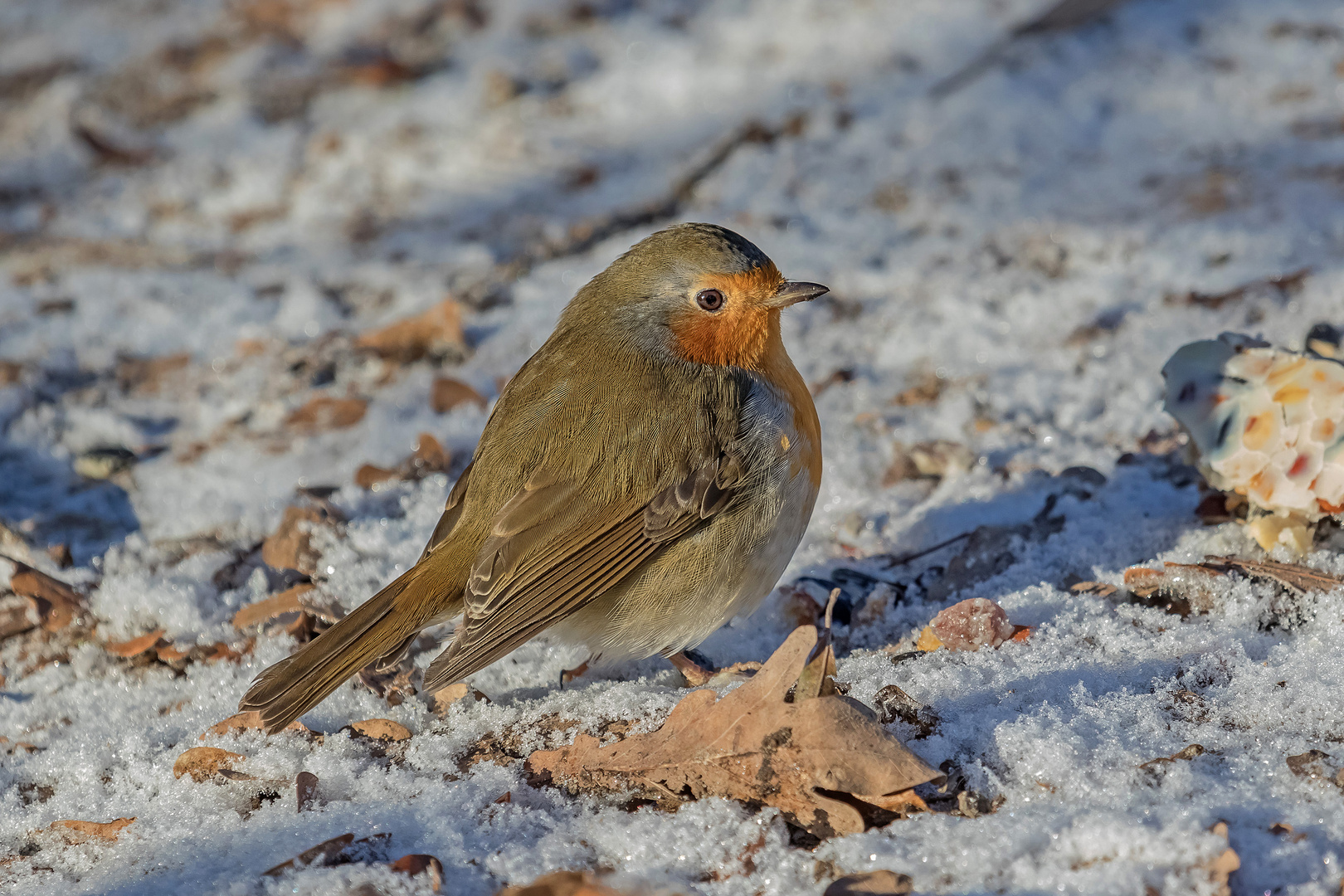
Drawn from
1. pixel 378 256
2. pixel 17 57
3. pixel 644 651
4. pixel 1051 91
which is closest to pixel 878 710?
pixel 644 651

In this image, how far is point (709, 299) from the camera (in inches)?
128

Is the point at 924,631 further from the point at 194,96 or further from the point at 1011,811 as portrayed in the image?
the point at 194,96

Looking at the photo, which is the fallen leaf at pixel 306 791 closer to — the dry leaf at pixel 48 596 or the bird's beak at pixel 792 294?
the dry leaf at pixel 48 596

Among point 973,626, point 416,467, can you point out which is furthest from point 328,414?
point 973,626

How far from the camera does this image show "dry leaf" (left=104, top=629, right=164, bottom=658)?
3287 mm

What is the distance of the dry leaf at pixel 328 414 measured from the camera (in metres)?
4.45

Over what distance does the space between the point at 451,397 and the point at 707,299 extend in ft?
5.09

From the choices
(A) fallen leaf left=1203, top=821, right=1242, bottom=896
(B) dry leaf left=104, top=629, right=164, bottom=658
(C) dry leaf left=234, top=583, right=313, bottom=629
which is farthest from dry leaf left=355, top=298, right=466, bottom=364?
(A) fallen leaf left=1203, top=821, right=1242, bottom=896

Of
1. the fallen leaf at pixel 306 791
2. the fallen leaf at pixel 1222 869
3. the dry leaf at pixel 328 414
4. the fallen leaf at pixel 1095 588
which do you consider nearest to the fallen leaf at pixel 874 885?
the fallen leaf at pixel 1222 869

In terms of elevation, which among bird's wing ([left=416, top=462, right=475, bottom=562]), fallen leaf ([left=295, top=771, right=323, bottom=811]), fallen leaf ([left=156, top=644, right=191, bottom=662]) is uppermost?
bird's wing ([left=416, top=462, right=475, bottom=562])

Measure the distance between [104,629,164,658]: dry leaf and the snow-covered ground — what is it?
33 millimetres

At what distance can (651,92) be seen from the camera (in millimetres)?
6309

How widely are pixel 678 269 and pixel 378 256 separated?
106 inches

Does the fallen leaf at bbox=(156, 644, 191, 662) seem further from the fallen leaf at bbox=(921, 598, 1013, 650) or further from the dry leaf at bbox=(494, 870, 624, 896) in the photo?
the fallen leaf at bbox=(921, 598, 1013, 650)
